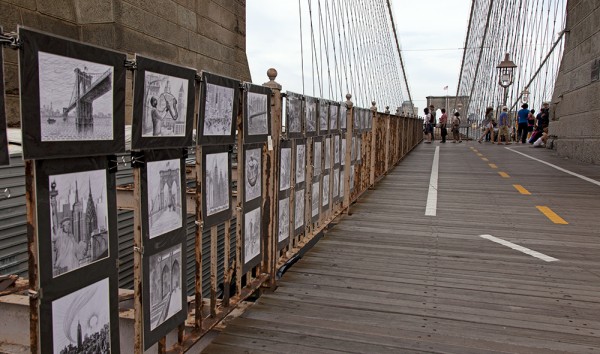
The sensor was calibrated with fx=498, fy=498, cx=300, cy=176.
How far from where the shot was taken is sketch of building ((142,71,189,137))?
6.77 ft

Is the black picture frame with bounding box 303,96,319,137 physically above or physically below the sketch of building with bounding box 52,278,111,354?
above

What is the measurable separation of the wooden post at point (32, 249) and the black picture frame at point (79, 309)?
16 mm

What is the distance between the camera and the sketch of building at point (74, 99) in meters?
1.55

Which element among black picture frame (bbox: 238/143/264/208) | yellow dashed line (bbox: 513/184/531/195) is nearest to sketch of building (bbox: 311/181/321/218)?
black picture frame (bbox: 238/143/264/208)

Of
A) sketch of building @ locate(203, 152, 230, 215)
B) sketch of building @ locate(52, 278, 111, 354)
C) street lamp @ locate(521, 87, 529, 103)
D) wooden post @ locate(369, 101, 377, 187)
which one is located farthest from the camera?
street lamp @ locate(521, 87, 529, 103)

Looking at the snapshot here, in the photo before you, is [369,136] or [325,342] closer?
[325,342]

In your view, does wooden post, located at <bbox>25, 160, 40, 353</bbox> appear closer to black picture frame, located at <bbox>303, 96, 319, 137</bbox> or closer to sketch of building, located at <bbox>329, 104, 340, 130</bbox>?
black picture frame, located at <bbox>303, 96, 319, 137</bbox>

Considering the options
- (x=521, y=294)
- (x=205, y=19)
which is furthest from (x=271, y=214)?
(x=205, y=19)

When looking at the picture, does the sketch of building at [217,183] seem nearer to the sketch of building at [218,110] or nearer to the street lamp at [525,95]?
the sketch of building at [218,110]

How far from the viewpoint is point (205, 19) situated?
1181cm

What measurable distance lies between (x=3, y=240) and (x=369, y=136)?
550cm

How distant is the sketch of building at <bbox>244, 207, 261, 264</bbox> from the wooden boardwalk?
0.41 m

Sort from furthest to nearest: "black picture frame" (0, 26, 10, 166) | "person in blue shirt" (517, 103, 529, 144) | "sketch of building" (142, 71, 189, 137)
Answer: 1. "person in blue shirt" (517, 103, 529, 144)
2. "sketch of building" (142, 71, 189, 137)
3. "black picture frame" (0, 26, 10, 166)

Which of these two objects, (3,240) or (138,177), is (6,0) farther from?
(138,177)
